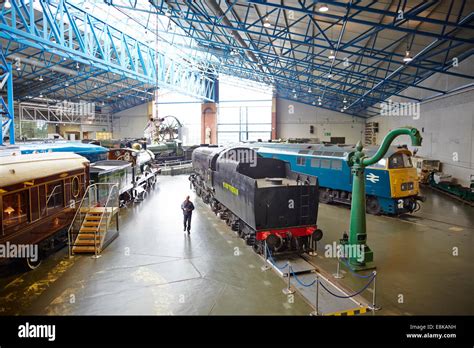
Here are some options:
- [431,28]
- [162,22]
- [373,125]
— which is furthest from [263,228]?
[373,125]

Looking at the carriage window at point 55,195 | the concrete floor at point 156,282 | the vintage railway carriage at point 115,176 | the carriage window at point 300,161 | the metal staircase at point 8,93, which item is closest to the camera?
the concrete floor at point 156,282

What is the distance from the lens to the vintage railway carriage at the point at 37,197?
786 cm

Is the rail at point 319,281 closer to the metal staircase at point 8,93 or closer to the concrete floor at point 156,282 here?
the concrete floor at point 156,282

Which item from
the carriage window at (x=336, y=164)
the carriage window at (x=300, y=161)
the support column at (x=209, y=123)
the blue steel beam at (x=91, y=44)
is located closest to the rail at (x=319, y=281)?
the carriage window at (x=336, y=164)

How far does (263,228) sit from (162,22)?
19.9 metres

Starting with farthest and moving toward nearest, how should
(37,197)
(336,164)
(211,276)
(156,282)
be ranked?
(336,164) < (37,197) < (211,276) < (156,282)

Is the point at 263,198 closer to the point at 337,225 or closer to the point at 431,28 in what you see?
the point at 337,225

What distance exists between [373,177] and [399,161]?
132 centimetres

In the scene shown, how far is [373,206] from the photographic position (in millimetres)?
15234

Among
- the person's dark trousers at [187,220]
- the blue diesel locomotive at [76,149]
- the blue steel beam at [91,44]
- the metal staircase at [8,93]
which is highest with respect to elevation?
the blue steel beam at [91,44]

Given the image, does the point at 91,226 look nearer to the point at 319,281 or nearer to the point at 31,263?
the point at 31,263

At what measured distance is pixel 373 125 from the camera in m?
34.8

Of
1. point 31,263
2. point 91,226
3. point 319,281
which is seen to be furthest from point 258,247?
point 31,263

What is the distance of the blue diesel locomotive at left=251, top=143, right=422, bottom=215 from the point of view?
556 inches
